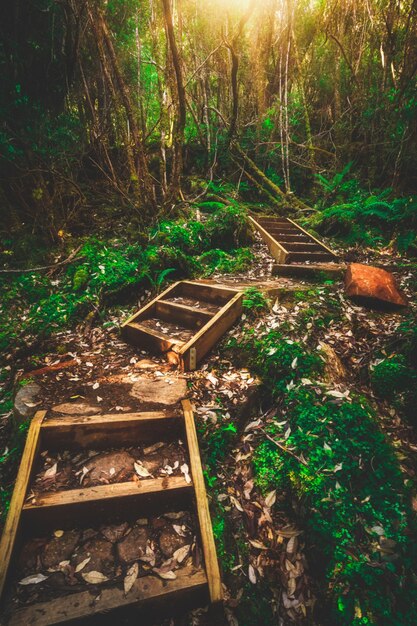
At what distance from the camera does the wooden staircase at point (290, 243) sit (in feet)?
21.5

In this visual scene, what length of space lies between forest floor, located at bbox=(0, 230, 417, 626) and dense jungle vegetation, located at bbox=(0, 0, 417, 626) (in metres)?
0.04

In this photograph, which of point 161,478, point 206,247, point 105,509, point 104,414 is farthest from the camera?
point 206,247

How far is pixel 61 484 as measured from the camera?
2377 millimetres

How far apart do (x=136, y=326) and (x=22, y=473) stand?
2.35 m

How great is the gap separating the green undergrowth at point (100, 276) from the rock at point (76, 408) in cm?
200

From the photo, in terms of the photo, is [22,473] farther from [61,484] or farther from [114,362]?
[114,362]

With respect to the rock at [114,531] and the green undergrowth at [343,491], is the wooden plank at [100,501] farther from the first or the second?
the green undergrowth at [343,491]

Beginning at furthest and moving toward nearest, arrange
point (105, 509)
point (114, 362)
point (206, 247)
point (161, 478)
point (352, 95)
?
1. point (352, 95)
2. point (206, 247)
3. point (114, 362)
4. point (161, 478)
5. point (105, 509)

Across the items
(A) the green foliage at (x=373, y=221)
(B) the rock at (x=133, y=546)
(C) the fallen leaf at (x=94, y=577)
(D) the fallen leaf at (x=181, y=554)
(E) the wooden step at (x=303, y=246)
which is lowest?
(D) the fallen leaf at (x=181, y=554)

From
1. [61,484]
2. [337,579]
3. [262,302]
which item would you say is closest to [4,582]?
[61,484]

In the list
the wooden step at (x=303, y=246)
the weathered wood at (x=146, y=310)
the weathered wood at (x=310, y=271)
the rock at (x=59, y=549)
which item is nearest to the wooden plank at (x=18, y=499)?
the rock at (x=59, y=549)

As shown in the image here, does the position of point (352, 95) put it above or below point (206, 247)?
above

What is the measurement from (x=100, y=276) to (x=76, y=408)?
310 centimetres

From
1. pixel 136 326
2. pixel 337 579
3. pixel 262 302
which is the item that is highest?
pixel 262 302
